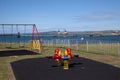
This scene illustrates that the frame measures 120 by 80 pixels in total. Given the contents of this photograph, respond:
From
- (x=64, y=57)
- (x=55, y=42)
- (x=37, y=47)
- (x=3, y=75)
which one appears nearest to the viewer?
(x=3, y=75)

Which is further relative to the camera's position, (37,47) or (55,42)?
(55,42)

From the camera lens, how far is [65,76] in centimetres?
1388

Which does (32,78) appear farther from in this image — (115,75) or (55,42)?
(55,42)

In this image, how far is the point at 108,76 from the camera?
1357 centimetres

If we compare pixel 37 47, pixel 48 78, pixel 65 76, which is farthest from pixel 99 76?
pixel 37 47

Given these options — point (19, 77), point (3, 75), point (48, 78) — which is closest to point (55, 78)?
point (48, 78)

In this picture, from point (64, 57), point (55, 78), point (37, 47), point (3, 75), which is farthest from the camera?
point (37, 47)

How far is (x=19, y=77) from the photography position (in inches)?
541

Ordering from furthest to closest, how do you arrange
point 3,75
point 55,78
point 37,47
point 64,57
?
point 37,47
point 64,57
point 3,75
point 55,78

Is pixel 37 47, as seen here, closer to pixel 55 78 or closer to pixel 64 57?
pixel 64 57

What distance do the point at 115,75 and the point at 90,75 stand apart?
4.18ft

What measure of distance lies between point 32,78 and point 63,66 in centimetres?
506

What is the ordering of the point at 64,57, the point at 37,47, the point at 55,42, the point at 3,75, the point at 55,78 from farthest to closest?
the point at 55,42 → the point at 37,47 → the point at 64,57 → the point at 3,75 → the point at 55,78

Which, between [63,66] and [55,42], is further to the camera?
[55,42]
